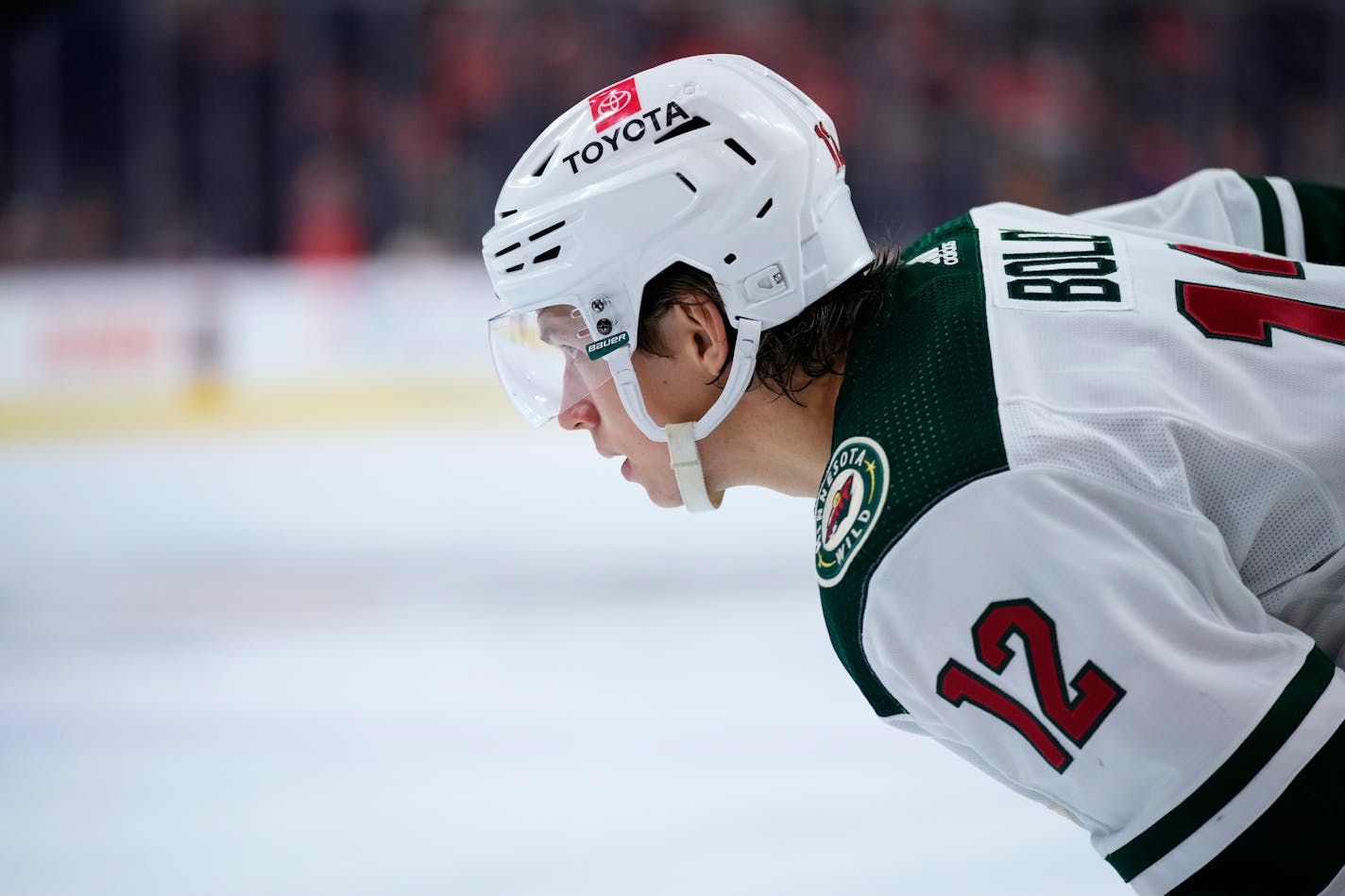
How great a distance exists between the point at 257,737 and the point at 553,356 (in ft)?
6.20

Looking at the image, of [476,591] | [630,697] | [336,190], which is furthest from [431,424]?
[630,697]

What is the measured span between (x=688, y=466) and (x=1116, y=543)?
684 millimetres

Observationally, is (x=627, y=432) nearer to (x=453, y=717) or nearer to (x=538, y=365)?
(x=538, y=365)

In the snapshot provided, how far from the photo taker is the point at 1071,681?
1416mm

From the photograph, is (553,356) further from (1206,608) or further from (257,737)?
(257,737)

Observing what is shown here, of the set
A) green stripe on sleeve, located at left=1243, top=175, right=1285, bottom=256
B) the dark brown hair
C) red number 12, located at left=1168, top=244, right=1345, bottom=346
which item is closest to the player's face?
the dark brown hair

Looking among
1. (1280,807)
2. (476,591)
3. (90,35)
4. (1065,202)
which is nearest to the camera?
(1280,807)

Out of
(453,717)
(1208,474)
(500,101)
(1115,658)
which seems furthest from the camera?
(500,101)

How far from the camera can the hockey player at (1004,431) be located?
142 cm

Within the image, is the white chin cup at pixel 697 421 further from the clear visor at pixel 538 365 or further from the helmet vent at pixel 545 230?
the helmet vent at pixel 545 230

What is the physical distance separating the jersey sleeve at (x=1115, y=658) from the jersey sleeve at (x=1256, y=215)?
84 centimetres

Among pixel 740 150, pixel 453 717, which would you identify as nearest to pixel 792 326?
pixel 740 150

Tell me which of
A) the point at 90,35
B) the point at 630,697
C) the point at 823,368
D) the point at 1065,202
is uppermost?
the point at 90,35

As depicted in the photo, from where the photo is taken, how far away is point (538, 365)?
2078mm
